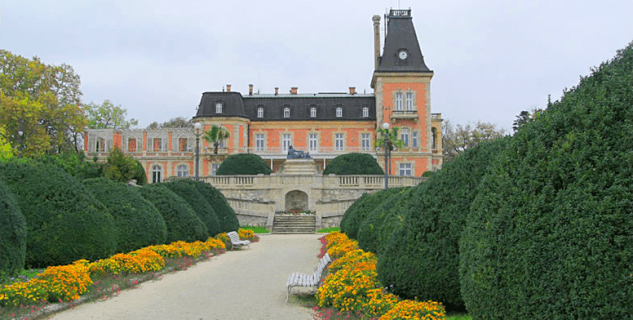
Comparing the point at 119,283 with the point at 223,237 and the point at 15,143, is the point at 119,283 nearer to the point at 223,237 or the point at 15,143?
the point at 223,237

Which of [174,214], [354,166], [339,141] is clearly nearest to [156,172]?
[339,141]

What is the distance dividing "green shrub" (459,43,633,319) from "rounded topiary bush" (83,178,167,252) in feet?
34.2

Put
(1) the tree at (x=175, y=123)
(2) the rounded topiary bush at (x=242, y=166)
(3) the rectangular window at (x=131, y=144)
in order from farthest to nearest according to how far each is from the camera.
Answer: (1) the tree at (x=175, y=123), (3) the rectangular window at (x=131, y=144), (2) the rounded topiary bush at (x=242, y=166)

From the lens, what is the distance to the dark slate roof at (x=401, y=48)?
5316 centimetres

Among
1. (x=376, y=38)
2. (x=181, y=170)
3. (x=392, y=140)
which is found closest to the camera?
(x=392, y=140)

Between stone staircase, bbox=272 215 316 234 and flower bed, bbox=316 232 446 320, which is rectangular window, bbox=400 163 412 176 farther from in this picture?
flower bed, bbox=316 232 446 320

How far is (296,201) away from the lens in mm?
37281

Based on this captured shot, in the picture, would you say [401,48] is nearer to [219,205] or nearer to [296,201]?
[296,201]

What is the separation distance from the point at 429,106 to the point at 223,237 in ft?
121

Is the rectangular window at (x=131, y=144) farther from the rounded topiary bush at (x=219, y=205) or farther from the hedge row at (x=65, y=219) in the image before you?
the hedge row at (x=65, y=219)

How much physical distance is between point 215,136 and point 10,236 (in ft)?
143

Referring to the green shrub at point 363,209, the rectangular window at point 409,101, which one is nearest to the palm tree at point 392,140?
the rectangular window at point 409,101

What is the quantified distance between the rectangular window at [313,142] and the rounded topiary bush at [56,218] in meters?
44.6

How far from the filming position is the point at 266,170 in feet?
Answer: 136
